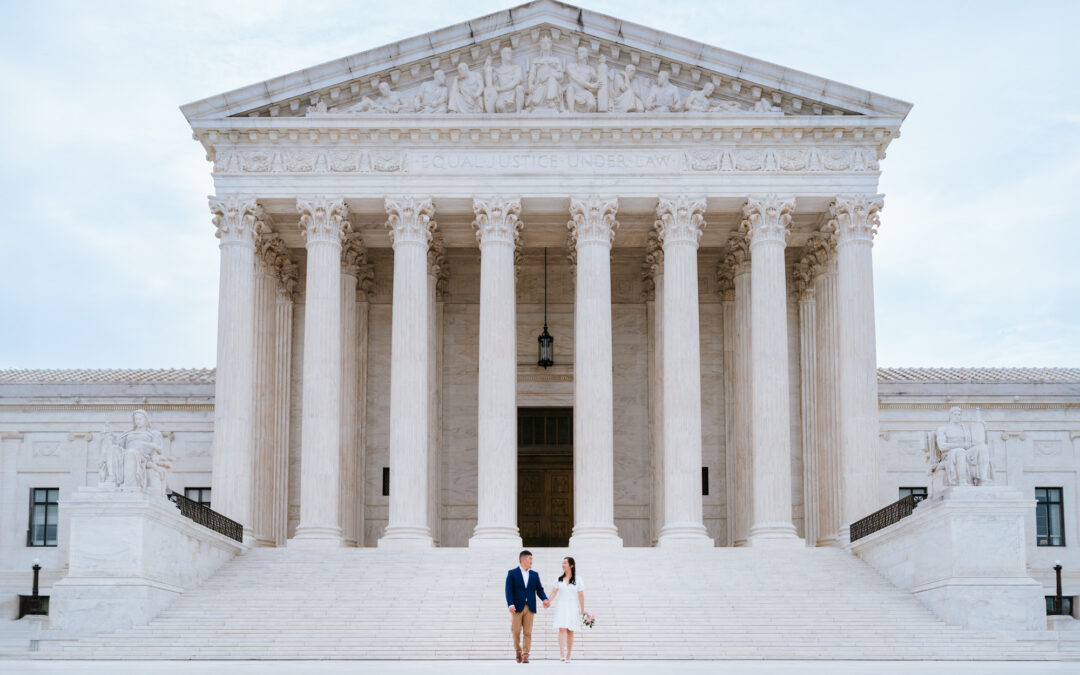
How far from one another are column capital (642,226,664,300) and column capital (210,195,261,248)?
490 inches

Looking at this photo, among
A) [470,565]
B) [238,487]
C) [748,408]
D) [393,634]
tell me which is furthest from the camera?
[748,408]

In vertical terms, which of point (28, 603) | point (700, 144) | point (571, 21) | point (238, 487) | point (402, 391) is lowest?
point (28, 603)

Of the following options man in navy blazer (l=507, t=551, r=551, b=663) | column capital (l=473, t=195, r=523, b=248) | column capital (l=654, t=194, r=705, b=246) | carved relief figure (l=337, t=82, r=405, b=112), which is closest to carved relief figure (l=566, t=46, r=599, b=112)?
column capital (l=473, t=195, r=523, b=248)

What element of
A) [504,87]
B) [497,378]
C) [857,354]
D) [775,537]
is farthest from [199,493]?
[857,354]

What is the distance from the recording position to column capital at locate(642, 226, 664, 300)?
150 feet

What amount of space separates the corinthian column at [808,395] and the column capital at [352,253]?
14904 millimetres

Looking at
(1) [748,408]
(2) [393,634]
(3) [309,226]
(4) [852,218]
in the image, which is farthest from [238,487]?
(4) [852,218]

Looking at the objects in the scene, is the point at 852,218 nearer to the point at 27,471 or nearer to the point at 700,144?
the point at 700,144

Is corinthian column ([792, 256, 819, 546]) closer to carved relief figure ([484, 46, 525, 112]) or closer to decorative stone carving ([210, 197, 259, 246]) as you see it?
carved relief figure ([484, 46, 525, 112])

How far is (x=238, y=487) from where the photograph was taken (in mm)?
40938

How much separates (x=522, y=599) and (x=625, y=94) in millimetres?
20828

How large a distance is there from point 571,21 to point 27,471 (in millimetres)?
24307

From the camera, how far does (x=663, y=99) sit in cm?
4266

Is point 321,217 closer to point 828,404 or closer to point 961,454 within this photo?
point 828,404
